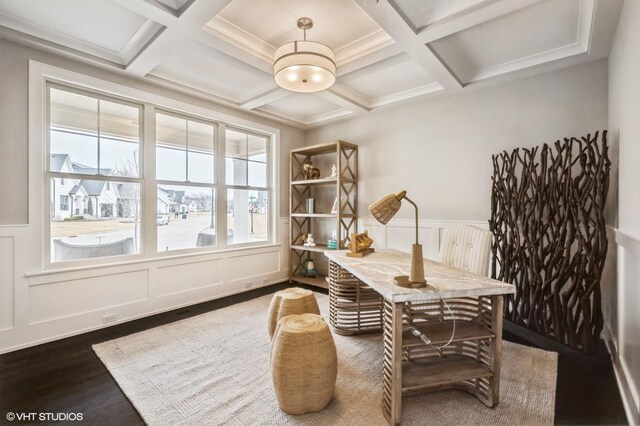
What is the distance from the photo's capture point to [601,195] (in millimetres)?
2328

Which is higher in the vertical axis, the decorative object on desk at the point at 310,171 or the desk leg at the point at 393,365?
the decorative object on desk at the point at 310,171

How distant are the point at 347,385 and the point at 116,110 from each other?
354 centimetres

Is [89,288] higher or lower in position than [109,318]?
higher

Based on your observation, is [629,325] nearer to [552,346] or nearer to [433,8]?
[552,346]

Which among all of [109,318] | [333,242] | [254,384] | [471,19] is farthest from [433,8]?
[109,318]

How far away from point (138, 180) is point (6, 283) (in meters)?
1.42

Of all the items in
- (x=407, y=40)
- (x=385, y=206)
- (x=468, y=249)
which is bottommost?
(x=468, y=249)

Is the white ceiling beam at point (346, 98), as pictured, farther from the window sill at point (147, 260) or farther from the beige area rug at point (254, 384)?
the beige area rug at point (254, 384)

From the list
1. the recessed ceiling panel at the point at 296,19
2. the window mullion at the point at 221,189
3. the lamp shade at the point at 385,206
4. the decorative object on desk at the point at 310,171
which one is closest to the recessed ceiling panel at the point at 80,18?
the recessed ceiling panel at the point at 296,19

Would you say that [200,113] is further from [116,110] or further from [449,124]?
[449,124]

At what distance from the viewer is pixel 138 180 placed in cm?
337

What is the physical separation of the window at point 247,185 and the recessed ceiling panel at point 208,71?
87 centimetres

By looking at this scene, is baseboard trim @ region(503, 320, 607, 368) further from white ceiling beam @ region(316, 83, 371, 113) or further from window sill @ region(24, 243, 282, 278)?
window sill @ region(24, 243, 282, 278)

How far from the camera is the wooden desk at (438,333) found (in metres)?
1.62
